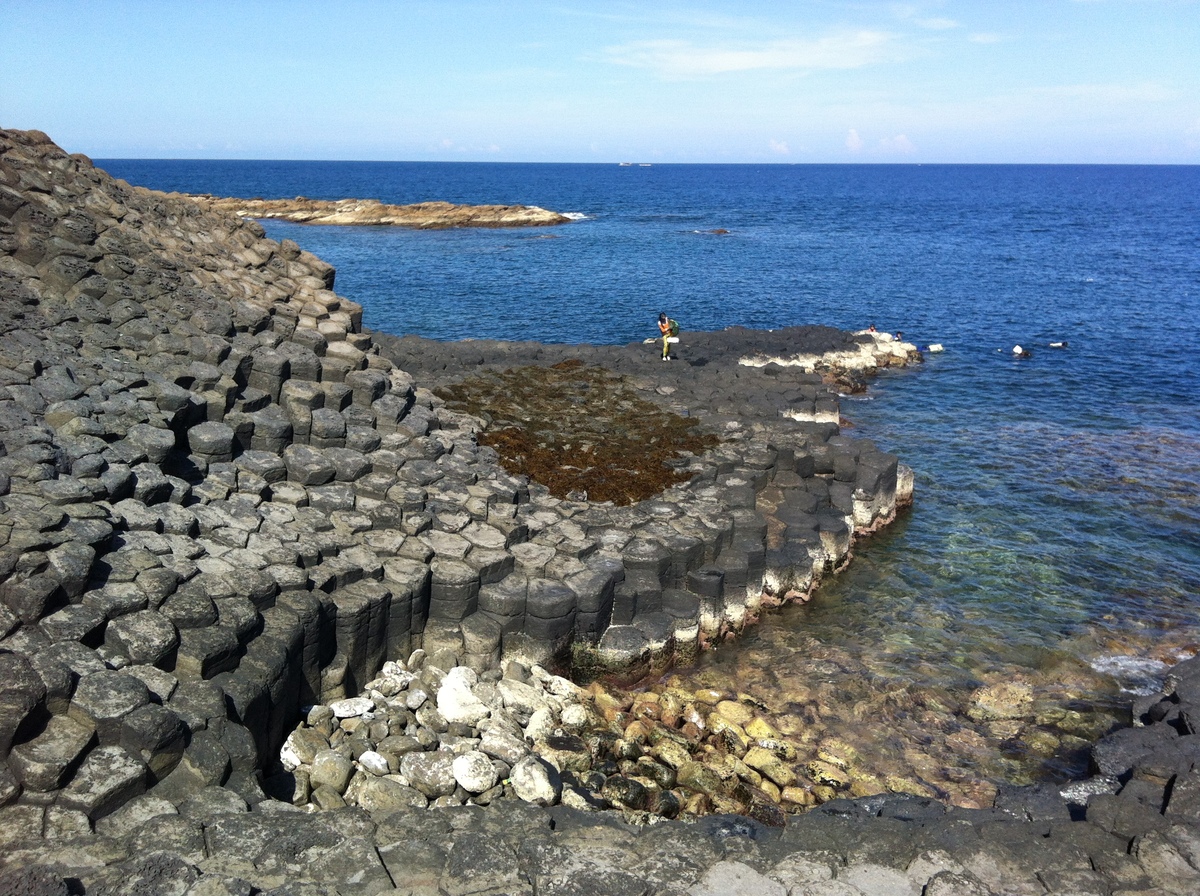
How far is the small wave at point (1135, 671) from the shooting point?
13414 millimetres

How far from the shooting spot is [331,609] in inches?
441

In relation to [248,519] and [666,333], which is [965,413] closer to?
[666,333]

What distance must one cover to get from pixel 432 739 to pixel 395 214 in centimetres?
8623

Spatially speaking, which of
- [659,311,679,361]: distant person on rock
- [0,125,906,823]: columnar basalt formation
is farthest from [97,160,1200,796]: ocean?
[659,311,679,361]: distant person on rock

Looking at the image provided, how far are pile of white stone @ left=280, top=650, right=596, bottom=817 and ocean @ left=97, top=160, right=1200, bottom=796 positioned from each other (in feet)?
10.0

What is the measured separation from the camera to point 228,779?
8.41m

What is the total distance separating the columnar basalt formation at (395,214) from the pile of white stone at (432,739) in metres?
77.8

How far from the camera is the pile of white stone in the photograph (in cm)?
940

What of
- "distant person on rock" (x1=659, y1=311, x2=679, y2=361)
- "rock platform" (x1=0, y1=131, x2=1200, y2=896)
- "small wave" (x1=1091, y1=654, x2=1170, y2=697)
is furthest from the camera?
"distant person on rock" (x1=659, y1=311, x2=679, y2=361)

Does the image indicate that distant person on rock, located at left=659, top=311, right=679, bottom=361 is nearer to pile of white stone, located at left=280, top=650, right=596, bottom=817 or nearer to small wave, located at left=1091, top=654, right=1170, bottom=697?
small wave, located at left=1091, top=654, right=1170, bottom=697

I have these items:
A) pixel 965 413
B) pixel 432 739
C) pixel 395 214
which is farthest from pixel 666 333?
pixel 395 214

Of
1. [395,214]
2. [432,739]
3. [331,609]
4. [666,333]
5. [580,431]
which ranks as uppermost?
[395,214]

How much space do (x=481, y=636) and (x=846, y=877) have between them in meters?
6.20

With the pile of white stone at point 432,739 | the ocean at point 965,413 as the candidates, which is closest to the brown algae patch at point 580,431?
A: the ocean at point 965,413
